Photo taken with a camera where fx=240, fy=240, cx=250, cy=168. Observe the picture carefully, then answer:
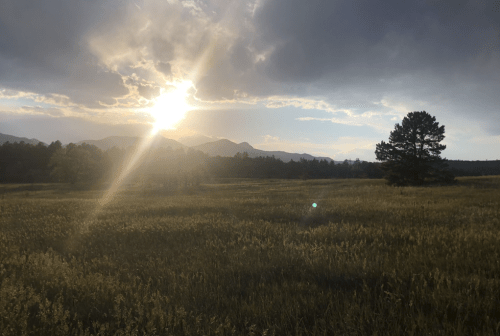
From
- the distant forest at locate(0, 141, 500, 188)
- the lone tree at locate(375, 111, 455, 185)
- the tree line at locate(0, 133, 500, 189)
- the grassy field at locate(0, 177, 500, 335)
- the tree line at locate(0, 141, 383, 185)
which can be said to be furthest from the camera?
the tree line at locate(0, 141, 383, 185)

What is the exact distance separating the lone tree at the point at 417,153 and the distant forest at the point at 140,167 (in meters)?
3.28

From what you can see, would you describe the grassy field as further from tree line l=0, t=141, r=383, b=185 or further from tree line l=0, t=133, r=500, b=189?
tree line l=0, t=141, r=383, b=185

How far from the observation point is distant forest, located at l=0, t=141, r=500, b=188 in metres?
47.2

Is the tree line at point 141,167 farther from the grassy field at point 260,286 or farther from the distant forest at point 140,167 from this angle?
the grassy field at point 260,286

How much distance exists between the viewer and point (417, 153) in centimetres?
3356

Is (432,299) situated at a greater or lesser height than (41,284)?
greater

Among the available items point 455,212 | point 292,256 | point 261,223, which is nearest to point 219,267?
point 292,256

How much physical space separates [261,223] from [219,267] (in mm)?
3733

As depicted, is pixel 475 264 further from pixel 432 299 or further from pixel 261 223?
pixel 261 223

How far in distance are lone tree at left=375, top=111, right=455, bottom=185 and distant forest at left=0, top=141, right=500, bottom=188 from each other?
Answer: 328 cm

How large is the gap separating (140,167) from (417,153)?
265 ft

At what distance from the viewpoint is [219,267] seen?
409 cm

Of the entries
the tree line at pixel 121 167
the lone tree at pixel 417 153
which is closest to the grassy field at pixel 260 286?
the lone tree at pixel 417 153

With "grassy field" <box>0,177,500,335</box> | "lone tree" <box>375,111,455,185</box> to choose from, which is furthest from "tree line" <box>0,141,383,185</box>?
"grassy field" <box>0,177,500,335</box>
